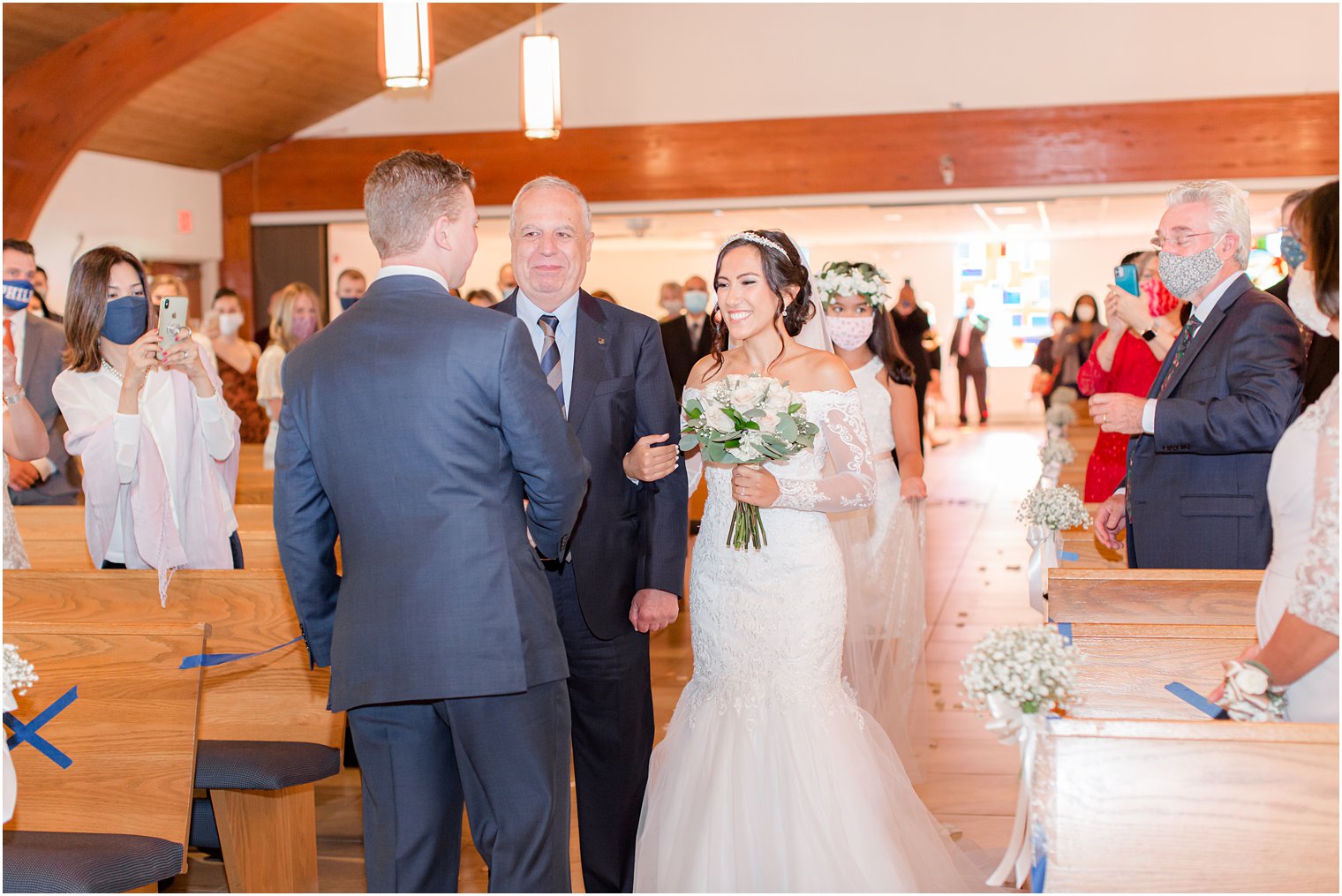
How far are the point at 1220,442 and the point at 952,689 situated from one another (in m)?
2.62

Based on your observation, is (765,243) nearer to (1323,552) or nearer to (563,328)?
(563,328)

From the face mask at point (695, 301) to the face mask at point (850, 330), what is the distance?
5.30 metres

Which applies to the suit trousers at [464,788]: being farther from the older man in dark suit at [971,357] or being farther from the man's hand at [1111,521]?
the older man in dark suit at [971,357]

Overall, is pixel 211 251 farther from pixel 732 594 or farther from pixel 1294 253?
pixel 1294 253

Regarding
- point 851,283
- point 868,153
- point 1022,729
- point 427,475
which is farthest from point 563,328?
point 868,153

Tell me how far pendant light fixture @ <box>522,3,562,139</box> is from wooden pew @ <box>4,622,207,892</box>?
264 inches

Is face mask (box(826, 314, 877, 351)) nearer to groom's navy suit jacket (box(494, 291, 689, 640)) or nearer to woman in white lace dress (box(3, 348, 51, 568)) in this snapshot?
groom's navy suit jacket (box(494, 291, 689, 640))

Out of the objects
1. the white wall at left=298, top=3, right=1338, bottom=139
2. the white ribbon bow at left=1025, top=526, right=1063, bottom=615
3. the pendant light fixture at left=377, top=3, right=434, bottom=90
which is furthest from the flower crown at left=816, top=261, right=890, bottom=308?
the white wall at left=298, top=3, right=1338, bottom=139

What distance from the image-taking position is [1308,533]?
7.30ft

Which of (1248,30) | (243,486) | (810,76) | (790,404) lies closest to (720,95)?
(810,76)

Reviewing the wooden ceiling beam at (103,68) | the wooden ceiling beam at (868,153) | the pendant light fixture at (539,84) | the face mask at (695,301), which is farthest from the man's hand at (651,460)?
the wooden ceiling beam at (868,153)

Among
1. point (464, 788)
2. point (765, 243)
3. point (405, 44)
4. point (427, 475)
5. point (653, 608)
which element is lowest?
point (464, 788)

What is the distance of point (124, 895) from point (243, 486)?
4.56 m

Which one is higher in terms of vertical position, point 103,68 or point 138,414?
point 103,68
